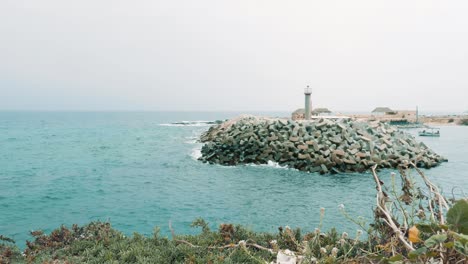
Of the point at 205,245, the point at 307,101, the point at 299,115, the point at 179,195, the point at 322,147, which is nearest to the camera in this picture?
the point at 205,245

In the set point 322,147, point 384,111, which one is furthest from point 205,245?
point 384,111

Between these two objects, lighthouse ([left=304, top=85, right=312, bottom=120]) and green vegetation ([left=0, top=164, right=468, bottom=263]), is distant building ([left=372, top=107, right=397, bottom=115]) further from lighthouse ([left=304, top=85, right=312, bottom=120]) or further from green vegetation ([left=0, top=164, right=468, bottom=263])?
green vegetation ([left=0, top=164, right=468, bottom=263])

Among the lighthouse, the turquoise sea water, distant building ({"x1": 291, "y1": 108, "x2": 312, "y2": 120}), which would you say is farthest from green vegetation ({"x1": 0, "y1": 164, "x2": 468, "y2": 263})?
distant building ({"x1": 291, "y1": 108, "x2": 312, "y2": 120})

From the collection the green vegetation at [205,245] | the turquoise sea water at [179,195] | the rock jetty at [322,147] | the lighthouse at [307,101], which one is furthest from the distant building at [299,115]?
the green vegetation at [205,245]

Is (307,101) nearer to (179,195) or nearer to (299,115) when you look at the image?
(299,115)

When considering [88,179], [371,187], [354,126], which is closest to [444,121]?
[354,126]

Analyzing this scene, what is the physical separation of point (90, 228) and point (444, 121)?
72.8 meters

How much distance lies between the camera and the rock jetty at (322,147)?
58.1 feet

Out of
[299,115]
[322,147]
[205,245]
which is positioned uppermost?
[299,115]

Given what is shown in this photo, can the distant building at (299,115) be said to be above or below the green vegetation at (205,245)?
above

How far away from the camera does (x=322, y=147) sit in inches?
731

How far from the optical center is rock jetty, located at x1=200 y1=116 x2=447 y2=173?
58.1 feet

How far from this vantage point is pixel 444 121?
66000 mm

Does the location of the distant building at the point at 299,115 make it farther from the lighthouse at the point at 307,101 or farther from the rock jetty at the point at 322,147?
the rock jetty at the point at 322,147
